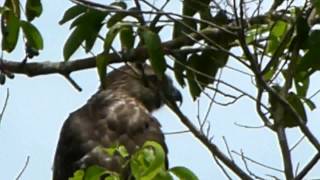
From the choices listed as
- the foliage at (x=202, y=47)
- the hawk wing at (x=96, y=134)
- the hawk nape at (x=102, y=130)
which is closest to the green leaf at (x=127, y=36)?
the foliage at (x=202, y=47)

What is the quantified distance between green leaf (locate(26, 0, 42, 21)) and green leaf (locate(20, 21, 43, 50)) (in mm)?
128

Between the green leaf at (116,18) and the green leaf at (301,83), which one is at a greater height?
the green leaf at (116,18)

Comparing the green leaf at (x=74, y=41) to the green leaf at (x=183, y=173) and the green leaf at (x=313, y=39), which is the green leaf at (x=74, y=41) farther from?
the green leaf at (x=313, y=39)

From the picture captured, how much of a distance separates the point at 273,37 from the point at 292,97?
0.21m

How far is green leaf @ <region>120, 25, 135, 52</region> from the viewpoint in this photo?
132 inches

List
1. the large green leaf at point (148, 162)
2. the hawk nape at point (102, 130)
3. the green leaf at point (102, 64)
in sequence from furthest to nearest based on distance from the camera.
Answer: the hawk nape at point (102, 130) < the green leaf at point (102, 64) < the large green leaf at point (148, 162)

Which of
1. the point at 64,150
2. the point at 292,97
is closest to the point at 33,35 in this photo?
the point at 292,97

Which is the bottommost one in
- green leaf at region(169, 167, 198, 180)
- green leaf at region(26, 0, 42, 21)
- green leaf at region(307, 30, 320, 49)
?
green leaf at region(169, 167, 198, 180)

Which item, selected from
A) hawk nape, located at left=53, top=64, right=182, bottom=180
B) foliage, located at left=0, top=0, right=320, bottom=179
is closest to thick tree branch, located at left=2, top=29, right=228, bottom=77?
foliage, located at left=0, top=0, right=320, bottom=179

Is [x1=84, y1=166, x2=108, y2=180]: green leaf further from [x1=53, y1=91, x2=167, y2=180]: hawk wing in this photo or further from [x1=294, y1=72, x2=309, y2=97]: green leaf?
[x1=53, y1=91, x2=167, y2=180]: hawk wing

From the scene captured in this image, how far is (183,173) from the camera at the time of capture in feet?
10.5

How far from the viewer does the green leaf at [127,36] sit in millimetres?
3340

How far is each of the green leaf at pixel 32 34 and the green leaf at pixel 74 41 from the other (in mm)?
137

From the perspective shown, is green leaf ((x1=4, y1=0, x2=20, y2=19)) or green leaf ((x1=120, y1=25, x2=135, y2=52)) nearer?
green leaf ((x1=120, y1=25, x2=135, y2=52))
